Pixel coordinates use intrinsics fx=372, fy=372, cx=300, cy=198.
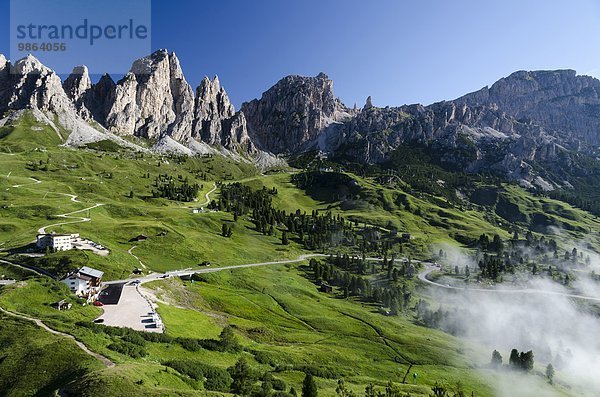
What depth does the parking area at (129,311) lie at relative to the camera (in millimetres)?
79312

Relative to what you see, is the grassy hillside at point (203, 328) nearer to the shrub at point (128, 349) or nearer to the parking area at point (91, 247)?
the shrub at point (128, 349)

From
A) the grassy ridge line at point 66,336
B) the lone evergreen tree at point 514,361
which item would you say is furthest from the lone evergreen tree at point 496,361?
the grassy ridge line at point 66,336

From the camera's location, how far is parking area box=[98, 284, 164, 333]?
260 ft

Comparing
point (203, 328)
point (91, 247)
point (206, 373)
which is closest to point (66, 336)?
point (206, 373)

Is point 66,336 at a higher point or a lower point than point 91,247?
lower

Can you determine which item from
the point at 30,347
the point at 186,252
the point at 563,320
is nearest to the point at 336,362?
the point at 30,347

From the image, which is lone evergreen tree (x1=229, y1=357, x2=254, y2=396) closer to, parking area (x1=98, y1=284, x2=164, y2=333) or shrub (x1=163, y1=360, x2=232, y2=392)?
shrub (x1=163, y1=360, x2=232, y2=392)

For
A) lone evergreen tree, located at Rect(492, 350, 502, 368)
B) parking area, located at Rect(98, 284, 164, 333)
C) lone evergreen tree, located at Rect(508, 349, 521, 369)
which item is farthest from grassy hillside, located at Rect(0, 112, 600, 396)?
lone evergreen tree, located at Rect(508, 349, 521, 369)

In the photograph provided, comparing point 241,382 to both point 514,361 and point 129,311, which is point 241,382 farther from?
point 514,361

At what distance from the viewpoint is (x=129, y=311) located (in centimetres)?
8688

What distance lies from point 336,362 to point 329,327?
105 feet

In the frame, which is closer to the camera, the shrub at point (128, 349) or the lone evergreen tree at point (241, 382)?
the lone evergreen tree at point (241, 382)

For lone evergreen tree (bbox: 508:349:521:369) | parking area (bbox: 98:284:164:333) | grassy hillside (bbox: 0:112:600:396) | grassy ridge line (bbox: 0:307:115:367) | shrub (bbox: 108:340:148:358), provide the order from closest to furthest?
1. grassy hillside (bbox: 0:112:600:396)
2. grassy ridge line (bbox: 0:307:115:367)
3. shrub (bbox: 108:340:148:358)
4. parking area (bbox: 98:284:164:333)
5. lone evergreen tree (bbox: 508:349:521:369)

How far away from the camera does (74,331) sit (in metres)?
60.1
